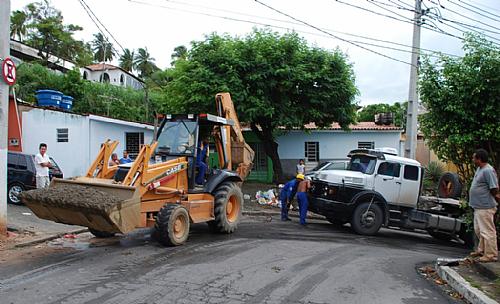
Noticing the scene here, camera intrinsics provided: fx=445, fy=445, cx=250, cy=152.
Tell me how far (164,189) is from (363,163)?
6240 millimetres

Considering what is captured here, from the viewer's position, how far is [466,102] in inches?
397

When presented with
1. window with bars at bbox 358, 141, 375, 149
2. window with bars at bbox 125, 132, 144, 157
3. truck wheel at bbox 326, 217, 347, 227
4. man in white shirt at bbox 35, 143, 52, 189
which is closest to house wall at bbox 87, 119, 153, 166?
window with bars at bbox 125, 132, 144, 157

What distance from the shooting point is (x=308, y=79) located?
18.2 metres

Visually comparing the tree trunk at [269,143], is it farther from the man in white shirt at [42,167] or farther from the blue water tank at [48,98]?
the man in white shirt at [42,167]

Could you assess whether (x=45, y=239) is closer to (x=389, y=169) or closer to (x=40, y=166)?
(x=40, y=166)

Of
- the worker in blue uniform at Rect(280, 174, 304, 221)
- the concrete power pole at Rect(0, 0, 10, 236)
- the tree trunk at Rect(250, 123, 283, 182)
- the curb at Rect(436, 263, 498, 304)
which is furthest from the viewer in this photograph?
the tree trunk at Rect(250, 123, 283, 182)

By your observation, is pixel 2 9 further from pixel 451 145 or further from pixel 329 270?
pixel 451 145

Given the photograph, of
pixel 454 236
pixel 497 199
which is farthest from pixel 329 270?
pixel 454 236

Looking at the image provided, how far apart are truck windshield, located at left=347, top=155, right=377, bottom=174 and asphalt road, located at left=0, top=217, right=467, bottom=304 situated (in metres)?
2.54

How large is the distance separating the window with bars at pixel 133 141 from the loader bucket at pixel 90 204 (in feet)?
42.9

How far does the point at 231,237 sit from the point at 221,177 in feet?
4.65

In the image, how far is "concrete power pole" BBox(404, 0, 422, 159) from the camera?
53.0 ft

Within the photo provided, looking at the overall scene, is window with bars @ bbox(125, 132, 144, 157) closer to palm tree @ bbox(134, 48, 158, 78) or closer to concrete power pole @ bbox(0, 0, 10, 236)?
concrete power pole @ bbox(0, 0, 10, 236)

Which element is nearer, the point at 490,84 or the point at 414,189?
the point at 490,84
